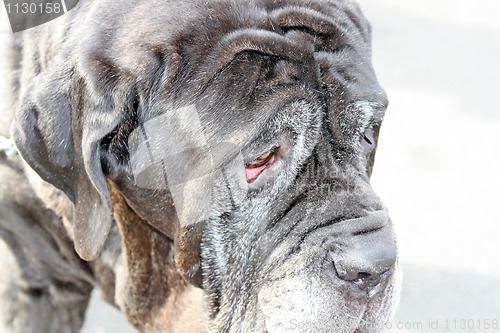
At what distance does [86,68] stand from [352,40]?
793mm

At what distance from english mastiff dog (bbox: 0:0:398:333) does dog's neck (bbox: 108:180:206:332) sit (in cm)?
21

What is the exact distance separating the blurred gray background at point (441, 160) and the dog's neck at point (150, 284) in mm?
690

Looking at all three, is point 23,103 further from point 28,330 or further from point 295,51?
point 28,330

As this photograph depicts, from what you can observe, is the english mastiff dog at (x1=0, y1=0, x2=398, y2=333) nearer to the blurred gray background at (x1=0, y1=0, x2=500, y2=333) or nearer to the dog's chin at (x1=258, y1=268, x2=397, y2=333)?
the dog's chin at (x1=258, y1=268, x2=397, y2=333)

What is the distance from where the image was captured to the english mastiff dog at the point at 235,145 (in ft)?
6.41

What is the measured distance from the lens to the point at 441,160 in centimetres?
445

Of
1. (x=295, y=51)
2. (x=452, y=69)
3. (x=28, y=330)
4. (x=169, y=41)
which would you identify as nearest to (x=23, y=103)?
(x=169, y=41)

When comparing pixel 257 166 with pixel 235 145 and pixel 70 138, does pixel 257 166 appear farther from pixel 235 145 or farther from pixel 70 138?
pixel 70 138

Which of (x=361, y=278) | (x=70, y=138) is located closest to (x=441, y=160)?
(x=361, y=278)

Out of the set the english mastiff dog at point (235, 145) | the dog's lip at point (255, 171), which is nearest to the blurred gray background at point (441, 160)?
the english mastiff dog at point (235, 145)

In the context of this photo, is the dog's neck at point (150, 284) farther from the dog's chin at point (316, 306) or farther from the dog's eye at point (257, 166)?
the dog's eye at point (257, 166)

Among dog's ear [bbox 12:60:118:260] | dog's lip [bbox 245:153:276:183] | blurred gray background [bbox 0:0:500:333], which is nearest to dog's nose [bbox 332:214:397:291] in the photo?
dog's lip [bbox 245:153:276:183]

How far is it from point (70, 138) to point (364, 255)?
0.89 m

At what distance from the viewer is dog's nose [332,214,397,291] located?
1.89 m
